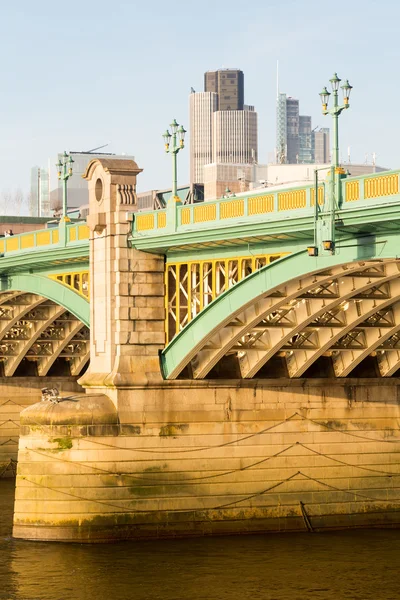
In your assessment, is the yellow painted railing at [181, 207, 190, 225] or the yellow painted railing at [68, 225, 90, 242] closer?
the yellow painted railing at [181, 207, 190, 225]

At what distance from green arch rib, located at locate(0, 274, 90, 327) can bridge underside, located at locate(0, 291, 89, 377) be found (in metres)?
1.19

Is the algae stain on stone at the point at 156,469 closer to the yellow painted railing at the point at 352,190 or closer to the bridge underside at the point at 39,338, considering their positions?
the yellow painted railing at the point at 352,190

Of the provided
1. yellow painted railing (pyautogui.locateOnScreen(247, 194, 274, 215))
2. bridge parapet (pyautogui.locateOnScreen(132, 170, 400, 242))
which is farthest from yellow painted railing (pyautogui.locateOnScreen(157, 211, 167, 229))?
yellow painted railing (pyautogui.locateOnScreen(247, 194, 274, 215))

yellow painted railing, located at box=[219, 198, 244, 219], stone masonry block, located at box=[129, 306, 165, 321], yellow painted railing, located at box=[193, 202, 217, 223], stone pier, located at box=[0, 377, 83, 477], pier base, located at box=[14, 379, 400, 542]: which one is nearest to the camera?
yellow painted railing, located at box=[219, 198, 244, 219]

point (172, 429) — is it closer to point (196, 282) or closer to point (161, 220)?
point (196, 282)

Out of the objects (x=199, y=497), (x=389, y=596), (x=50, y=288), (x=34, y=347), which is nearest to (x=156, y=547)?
(x=199, y=497)

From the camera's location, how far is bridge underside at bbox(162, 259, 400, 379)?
3972 centimetres

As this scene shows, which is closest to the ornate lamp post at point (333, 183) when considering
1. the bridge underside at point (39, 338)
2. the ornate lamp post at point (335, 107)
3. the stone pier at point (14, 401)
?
the ornate lamp post at point (335, 107)

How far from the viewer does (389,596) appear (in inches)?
1430

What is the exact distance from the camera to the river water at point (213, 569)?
121 ft

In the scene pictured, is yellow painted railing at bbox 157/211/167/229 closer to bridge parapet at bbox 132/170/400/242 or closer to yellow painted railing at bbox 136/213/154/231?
bridge parapet at bbox 132/170/400/242

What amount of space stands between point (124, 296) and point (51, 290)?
8134mm

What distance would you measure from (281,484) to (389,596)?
8.58 metres

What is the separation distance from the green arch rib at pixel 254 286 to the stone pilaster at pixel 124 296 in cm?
71
